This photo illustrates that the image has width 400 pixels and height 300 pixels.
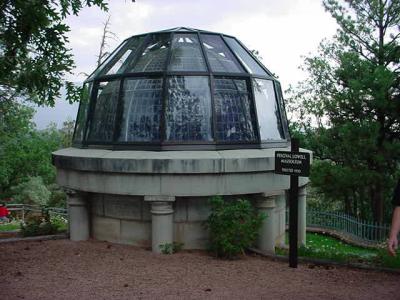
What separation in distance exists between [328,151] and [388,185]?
10.9 ft

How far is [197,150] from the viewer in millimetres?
8648

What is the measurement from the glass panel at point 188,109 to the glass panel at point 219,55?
2.18 ft

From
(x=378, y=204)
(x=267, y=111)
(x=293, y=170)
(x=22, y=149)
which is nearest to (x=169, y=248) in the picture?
(x=293, y=170)

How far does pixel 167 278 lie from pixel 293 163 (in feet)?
8.98

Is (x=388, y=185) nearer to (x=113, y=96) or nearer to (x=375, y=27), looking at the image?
(x=375, y=27)

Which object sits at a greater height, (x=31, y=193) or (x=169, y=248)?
(x=169, y=248)

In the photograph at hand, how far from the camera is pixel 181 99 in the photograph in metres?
8.92

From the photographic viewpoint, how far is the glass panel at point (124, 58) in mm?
9993

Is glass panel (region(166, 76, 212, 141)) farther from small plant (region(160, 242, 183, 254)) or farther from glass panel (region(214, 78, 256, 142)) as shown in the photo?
small plant (region(160, 242, 183, 254))

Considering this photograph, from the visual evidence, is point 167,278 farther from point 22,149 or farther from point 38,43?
point 22,149

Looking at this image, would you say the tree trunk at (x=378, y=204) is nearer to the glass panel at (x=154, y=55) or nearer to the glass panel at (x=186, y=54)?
the glass panel at (x=186, y=54)

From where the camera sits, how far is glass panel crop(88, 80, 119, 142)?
9.40 meters

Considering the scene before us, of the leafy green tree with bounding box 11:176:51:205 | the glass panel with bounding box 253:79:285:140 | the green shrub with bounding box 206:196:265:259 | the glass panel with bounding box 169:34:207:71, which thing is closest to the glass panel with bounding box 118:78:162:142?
the glass panel with bounding box 169:34:207:71

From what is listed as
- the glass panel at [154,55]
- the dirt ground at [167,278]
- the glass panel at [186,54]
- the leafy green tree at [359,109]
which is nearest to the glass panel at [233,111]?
the glass panel at [186,54]
